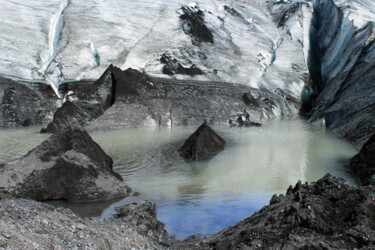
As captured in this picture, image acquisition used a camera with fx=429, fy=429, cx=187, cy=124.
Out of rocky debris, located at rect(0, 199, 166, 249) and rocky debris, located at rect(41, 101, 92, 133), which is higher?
rocky debris, located at rect(0, 199, 166, 249)

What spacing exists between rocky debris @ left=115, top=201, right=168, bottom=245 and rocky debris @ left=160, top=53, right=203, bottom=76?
15050 millimetres

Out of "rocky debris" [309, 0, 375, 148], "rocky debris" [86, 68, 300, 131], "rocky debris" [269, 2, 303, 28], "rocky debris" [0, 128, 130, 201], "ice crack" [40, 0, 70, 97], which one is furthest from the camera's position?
"rocky debris" [269, 2, 303, 28]

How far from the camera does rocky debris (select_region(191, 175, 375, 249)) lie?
443 centimetres

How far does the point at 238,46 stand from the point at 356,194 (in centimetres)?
2101

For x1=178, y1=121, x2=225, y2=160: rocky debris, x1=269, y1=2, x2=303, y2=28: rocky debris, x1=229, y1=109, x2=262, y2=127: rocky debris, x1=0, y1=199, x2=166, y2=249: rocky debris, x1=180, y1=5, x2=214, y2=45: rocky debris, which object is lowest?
x1=229, y1=109, x2=262, y2=127: rocky debris

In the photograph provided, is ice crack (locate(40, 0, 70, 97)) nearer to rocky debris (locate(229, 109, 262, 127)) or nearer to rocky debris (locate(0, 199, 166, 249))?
rocky debris (locate(229, 109, 262, 127))

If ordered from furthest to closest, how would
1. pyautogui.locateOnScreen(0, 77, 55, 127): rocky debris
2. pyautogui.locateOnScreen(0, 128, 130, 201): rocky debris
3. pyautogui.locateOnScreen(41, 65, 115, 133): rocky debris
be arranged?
pyautogui.locateOnScreen(0, 77, 55, 127): rocky debris
pyautogui.locateOnScreen(41, 65, 115, 133): rocky debris
pyautogui.locateOnScreen(0, 128, 130, 201): rocky debris

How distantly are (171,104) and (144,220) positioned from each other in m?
12.2

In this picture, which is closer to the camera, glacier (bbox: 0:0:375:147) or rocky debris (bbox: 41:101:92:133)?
rocky debris (bbox: 41:101:92:133)

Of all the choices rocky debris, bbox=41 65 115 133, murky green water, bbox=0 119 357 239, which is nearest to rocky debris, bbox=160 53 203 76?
rocky debris, bbox=41 65 115 133

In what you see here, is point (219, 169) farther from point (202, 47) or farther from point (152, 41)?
point (152, 41)

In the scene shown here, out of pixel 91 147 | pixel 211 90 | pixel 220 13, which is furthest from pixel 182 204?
pixel 220 13

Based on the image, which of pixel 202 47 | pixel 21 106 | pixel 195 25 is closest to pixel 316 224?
pixel 21 106

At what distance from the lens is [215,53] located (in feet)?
76.8
